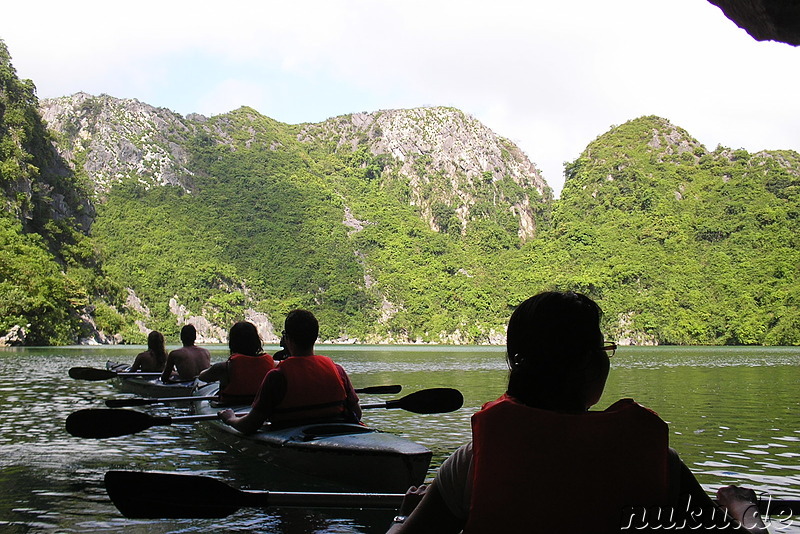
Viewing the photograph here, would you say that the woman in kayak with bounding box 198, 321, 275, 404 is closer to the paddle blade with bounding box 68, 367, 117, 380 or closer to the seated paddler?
the seated paddler

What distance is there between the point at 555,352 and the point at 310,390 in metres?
4.77

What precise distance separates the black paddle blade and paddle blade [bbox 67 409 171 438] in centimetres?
259

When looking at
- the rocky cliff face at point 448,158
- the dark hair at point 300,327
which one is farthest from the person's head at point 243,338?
the rocky cliff face at point 448,158

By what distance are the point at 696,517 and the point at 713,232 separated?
10779 cm

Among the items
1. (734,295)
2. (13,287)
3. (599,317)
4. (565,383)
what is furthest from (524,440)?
(734,295)

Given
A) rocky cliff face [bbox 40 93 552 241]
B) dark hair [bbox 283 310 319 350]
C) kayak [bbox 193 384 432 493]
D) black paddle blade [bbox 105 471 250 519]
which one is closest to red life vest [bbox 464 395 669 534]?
black paddle blade [bbox 105 471 250 519]

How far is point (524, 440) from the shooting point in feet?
6.96

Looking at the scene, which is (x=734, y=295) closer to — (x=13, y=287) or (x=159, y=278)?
(x=159, y=278)

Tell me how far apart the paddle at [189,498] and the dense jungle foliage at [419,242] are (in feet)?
191

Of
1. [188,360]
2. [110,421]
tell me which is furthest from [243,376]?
[188,360]

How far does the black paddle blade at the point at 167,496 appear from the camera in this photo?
12.1 ft

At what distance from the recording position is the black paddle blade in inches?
145

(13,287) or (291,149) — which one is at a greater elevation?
(291,149)

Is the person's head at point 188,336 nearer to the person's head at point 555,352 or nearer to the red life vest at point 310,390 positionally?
the red life vest at point 310,390
